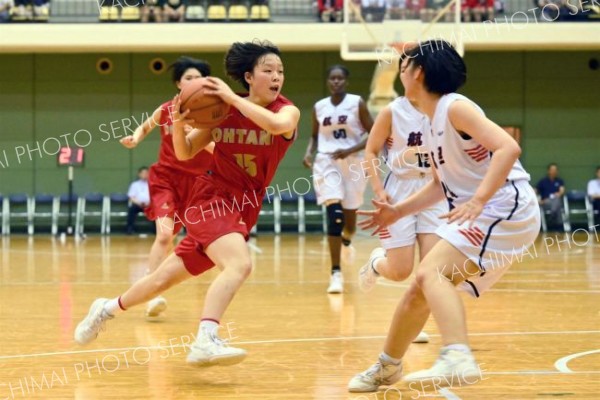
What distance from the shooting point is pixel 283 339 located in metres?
6.10

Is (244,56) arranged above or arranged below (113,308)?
above

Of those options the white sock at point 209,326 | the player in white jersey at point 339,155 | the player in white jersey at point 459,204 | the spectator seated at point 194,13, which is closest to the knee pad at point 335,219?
the player in white jersey at point 339,155

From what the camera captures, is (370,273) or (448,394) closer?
→ (448,394)

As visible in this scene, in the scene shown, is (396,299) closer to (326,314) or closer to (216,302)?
(326,314)

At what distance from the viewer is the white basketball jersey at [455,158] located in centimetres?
A: 407

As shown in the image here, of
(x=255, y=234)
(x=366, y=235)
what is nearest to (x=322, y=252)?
(x=366, y=235)

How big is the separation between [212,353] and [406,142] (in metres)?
2.27

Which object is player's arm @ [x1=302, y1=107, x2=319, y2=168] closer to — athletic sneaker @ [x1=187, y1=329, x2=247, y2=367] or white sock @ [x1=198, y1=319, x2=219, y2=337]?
white sock @ [x1=198, y1=319, x2=219, y2=337]

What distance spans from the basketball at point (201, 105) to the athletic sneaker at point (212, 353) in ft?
3.56

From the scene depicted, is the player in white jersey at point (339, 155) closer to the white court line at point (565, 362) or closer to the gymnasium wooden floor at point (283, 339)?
the gymnasium wooden floor at point (283, 339)

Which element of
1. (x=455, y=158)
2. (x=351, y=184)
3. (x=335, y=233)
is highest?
(x=455, y=158)

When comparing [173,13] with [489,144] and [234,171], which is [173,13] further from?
[489,144]

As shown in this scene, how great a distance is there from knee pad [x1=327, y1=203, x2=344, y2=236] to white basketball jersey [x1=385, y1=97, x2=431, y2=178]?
8.55 feet

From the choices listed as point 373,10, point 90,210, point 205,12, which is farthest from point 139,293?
point 90,210
